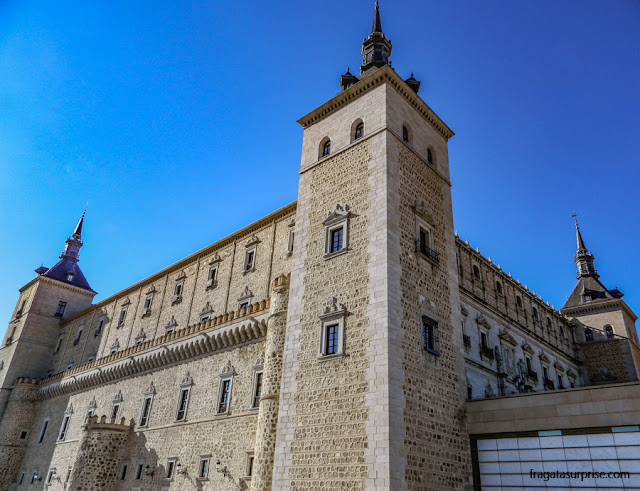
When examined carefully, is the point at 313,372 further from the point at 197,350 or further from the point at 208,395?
the point at 197,350

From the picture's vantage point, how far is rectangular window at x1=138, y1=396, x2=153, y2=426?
27.6 m

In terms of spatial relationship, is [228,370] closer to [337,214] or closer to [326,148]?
[337,214]

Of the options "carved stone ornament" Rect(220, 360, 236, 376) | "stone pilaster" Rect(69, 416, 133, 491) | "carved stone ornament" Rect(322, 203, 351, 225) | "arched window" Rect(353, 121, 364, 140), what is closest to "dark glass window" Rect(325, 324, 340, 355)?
"carved stone ornament" Rect(322, 203, 351, 225)

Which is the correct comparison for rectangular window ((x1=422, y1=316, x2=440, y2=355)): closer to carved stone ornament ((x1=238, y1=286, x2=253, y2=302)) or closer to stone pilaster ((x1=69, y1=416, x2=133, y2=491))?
carved stone ornament ((x1=238, y1=286, x2=253, y2=302))

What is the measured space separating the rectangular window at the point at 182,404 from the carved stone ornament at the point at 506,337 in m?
17.4

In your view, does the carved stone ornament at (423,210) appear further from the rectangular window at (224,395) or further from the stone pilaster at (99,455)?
the stone pilaster at (99,455)

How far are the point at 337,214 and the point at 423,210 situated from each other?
3.60 m

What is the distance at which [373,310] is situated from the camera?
16.9 metres

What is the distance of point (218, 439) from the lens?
2223 centimetres

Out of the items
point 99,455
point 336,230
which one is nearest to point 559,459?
point 336,230

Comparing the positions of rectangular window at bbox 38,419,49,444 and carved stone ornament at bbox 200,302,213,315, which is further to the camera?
rectangular window at bbox 38,419,49,444

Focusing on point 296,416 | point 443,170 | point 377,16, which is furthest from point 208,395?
point 377,16

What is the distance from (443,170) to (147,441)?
20.9 metres

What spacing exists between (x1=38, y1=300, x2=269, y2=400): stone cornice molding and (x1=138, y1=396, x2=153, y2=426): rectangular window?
69.9 inches
